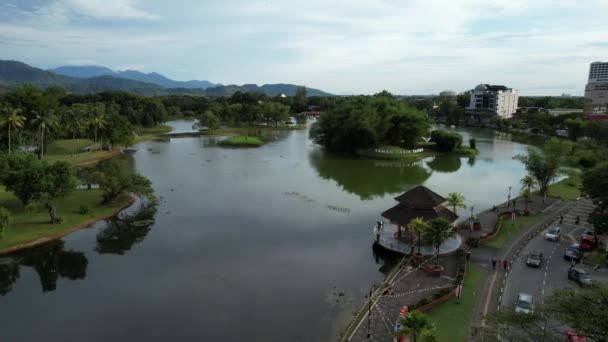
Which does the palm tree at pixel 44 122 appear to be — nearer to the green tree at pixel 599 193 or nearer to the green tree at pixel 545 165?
the green tree at pixel 545 165

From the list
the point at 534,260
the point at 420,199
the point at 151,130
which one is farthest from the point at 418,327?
the point at 151,130

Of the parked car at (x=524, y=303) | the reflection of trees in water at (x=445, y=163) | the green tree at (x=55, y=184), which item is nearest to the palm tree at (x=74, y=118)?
the green tree at (x=55, y=184)

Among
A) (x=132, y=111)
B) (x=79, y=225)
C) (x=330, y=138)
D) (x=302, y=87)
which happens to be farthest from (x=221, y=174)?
(x=302, y=87)

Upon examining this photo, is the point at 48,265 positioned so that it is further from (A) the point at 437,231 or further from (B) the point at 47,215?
(A) the point at 437,231

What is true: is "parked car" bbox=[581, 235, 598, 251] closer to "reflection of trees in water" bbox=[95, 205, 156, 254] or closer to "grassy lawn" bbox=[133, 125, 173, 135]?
"reflection of trees in water" bbox=[95, 205, 156, 254]

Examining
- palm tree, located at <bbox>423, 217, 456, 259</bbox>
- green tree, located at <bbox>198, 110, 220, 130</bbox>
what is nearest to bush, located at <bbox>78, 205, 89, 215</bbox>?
palm tree, located at <bbox>423, 217, 456, 259</bbox>

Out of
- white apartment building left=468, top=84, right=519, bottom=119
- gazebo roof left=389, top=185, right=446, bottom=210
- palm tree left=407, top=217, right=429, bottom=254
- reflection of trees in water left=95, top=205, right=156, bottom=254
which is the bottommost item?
reflection of trees in water left=95, top=205, right=156, bottom=254
